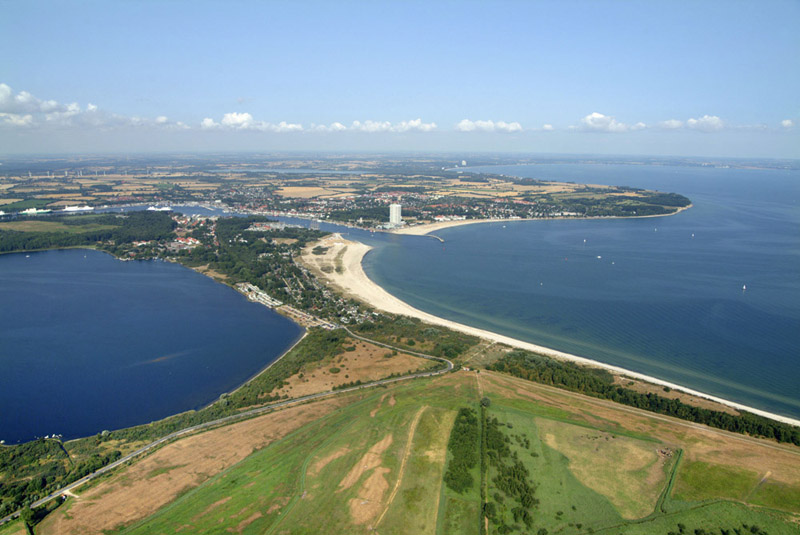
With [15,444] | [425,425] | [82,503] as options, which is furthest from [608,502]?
[15,444]

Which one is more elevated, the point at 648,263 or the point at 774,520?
the point at 648,263

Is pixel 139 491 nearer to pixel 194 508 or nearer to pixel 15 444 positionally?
pixel 194 508

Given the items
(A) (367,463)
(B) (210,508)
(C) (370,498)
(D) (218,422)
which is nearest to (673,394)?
(A) (367,463)

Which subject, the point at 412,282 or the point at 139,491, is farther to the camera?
the point at 412,282

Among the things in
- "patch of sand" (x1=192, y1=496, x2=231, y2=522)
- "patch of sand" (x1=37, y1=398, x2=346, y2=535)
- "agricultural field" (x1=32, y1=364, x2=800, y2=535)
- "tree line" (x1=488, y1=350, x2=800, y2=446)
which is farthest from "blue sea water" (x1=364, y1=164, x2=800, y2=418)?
"patch of sand" (x1=192, y1=496, x2=231, y2=522)

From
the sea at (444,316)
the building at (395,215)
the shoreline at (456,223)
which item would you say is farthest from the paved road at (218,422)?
the building at (395,215)

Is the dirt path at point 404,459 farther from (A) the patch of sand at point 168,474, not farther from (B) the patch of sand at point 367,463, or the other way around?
(A) the patch of sand at point 168,474
